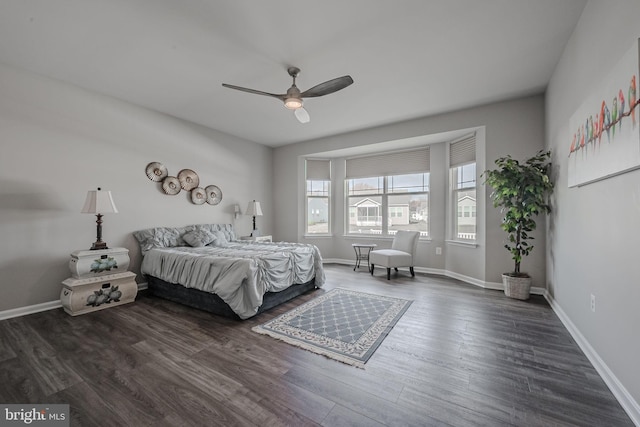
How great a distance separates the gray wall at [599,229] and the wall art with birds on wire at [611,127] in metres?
0.09

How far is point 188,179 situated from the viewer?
467 centimetres

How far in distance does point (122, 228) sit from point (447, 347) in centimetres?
444

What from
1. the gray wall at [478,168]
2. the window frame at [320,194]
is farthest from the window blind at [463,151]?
the window frame at [320,194]

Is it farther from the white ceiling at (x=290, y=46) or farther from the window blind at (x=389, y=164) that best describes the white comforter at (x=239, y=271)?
the window blind at (x=389, y=164)

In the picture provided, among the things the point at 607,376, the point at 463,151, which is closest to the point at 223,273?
the point at 607,376

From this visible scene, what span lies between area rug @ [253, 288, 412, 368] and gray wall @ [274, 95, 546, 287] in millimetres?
1816

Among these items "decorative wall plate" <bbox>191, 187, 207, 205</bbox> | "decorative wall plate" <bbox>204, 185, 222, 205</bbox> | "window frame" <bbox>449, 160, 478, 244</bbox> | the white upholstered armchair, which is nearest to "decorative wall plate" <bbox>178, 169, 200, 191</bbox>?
"decorative wall plate" <bbox>191, 187, 207, 205</bbox>

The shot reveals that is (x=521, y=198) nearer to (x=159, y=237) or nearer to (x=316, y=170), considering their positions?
(x=316, y=170)

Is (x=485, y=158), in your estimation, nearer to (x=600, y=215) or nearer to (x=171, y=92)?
(x=600, y=215)

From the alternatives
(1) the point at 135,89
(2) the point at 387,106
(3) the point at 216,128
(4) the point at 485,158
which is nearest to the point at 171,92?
(1) the point at 135,89

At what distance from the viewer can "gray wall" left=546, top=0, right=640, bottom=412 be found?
5.02 ft

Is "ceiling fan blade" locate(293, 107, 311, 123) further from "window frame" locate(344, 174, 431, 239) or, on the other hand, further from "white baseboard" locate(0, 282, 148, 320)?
"white baseboard" locate(0, 282, 148, 320)

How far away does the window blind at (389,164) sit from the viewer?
5.32 metres

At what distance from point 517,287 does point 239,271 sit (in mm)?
3600
